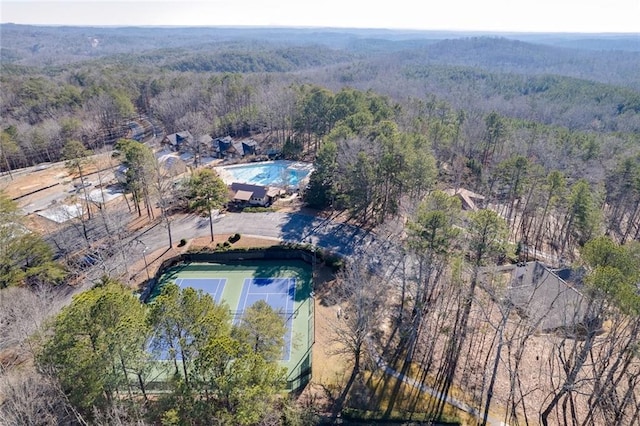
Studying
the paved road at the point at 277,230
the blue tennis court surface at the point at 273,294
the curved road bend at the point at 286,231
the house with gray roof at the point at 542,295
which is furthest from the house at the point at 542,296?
the blue tennis court surface at the point at 273,294

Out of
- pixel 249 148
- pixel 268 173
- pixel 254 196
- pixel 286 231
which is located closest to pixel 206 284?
pixel 286 231

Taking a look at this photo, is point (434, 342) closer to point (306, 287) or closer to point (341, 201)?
point (306, 287)

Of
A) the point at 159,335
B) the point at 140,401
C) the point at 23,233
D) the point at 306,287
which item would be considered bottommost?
the point at 306,287

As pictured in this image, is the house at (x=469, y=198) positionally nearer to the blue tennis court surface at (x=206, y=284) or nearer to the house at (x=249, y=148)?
the blue tennis court surface at (x=206, y=284)

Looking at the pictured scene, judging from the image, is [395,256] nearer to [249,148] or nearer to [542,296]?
[542,296]

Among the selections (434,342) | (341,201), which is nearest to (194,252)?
(341,201)

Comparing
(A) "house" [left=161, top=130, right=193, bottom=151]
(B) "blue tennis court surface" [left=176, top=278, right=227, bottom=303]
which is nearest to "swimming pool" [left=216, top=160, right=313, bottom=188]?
→ (A) "house" [left=161, top=130, right=193, bottom=151]

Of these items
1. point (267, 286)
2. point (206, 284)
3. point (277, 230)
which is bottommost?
point (206, 284)
